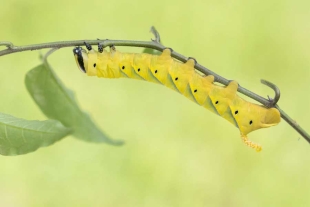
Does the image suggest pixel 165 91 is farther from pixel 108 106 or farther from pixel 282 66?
pixel 282 66

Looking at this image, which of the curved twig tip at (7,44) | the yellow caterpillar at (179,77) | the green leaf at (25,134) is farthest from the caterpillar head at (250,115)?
the curved twig tip at (7,44)

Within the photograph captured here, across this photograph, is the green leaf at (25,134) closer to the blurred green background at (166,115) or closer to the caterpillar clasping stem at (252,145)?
the caterpillar clasping stem at (252,145)

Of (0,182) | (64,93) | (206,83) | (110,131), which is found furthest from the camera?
(110,131)

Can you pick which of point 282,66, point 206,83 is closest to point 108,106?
point 282,66

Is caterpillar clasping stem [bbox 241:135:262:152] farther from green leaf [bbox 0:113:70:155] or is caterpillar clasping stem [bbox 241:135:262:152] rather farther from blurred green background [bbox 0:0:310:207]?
blurred green background [bbox 0:0:310:207]

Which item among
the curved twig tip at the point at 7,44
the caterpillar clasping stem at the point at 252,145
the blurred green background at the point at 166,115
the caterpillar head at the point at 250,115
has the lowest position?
the blurred green background at the point at 166,115

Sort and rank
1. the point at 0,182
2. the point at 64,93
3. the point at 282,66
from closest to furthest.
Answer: the point at 64,93
the point at 0,182
the point at 282,66
